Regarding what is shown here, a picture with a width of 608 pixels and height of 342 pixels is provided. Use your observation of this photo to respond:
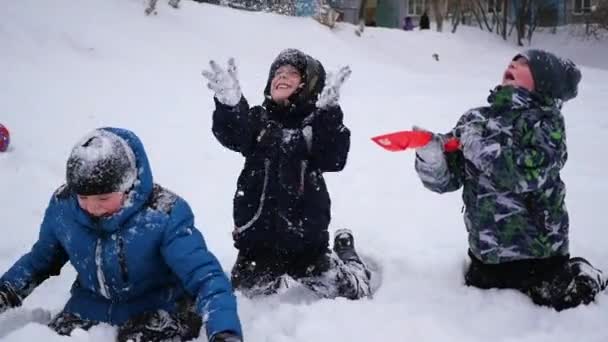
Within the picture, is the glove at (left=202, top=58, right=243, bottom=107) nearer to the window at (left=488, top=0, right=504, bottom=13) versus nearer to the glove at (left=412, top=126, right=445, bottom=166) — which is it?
the glove at (left=412, top=126, right=445, bottom=166)

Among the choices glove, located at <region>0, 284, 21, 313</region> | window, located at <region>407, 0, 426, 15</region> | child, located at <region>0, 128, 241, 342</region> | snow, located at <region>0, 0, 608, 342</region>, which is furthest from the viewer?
window, located at <region>407, 0, 426, 15</region>

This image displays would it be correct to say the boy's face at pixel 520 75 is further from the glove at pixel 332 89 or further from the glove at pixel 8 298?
the glove at pixel 8 298

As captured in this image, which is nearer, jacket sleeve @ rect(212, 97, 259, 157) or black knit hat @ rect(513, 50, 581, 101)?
black knit hat @ rect(513, 50, 581, 101)

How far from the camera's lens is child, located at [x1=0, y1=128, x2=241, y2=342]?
6.75 feet

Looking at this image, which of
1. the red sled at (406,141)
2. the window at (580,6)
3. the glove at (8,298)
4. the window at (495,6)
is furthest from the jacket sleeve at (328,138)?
the window at (580,6)

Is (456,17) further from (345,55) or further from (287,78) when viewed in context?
(287,78)

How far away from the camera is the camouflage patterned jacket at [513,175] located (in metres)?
2.68

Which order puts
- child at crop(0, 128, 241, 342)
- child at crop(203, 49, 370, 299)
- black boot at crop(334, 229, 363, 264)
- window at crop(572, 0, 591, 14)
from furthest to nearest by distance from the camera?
1. window at crop(572, 0, 591, 14)
2. black boot at crop(334, 229, 363, 264)
3. child at crop(203, 49, 370, 299)
4. child at crop(0, 128, 241, 342)

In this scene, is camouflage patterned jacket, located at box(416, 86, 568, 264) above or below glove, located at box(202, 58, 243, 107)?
below

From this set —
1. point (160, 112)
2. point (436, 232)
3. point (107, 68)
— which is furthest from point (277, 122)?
point (107, 68)

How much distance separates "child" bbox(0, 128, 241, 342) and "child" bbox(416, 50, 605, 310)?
4.61ft

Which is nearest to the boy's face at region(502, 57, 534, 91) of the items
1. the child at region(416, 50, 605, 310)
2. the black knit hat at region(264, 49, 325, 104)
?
the child at region(416, 50, 605, 310)

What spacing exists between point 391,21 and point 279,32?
17.2 meters

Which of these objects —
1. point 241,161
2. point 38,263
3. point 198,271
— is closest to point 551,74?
point 198,271
